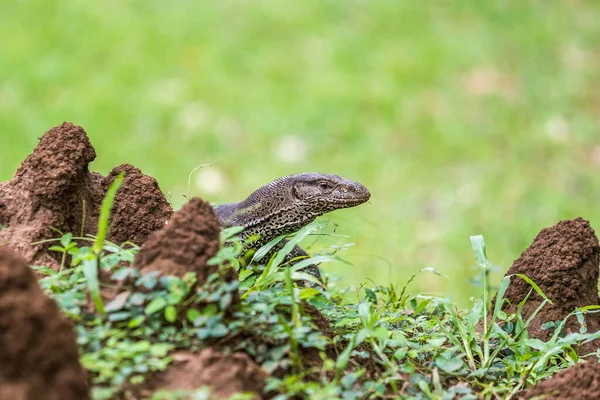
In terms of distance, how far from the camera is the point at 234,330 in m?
2.75

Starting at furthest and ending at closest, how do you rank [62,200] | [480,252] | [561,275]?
[561,275] → [480,252] → [62,200]

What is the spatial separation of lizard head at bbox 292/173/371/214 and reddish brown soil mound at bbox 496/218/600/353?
829 millimetres

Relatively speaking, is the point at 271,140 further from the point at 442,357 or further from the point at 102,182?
the point at 442,357

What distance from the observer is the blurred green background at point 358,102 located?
8.74m

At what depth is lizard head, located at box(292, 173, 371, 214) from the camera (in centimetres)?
438

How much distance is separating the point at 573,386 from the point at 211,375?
1219 mm

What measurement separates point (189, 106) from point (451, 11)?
159 inches

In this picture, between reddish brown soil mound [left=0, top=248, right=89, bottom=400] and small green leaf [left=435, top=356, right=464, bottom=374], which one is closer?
reddish brown soil mound [left=0, top=248, right=89, bottom=400]

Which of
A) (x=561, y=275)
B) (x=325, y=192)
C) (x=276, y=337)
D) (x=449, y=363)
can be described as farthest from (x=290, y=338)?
(x=325, y=192)

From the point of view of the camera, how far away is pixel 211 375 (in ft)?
8.26

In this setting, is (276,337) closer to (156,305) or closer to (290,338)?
(290,338)

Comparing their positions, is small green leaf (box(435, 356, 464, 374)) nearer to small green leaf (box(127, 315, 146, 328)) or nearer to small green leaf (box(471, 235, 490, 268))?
small green leaf (box(471, 235, 490, 268))

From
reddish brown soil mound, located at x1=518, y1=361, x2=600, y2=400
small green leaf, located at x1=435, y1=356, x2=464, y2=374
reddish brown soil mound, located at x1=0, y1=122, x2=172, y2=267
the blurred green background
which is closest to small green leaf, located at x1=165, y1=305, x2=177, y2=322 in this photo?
reddish brown soil mound, located at x1=0, y1=122, x2=172, y2=267

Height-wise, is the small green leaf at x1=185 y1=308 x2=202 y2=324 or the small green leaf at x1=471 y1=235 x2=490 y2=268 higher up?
the small green leaf at x1=471 y1=235 x2=490 y2=268
